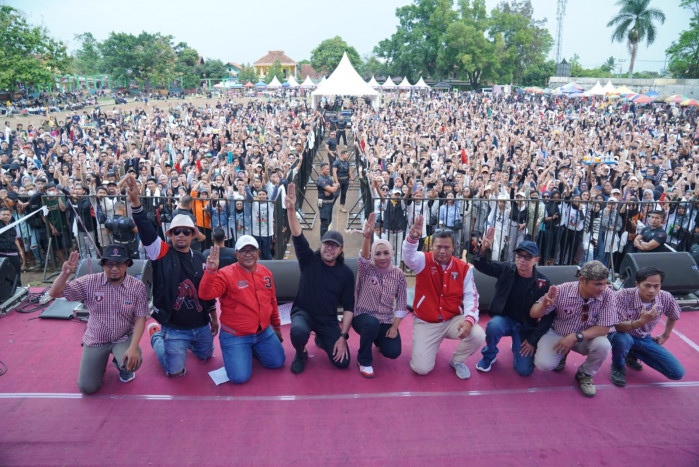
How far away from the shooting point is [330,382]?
14.1 ft

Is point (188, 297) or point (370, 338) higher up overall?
point (188, 297)

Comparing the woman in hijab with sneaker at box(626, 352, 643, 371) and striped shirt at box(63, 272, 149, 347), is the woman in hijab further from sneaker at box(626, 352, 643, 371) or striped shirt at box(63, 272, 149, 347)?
sneaker at box(626, 352, 643, 371)

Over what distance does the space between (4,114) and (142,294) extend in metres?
46.4

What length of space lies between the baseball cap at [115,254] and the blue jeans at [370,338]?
223 cm

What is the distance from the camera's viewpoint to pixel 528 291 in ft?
14.1

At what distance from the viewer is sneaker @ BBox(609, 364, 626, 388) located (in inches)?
169

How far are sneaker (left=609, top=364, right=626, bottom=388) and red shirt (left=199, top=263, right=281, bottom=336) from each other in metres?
3.48

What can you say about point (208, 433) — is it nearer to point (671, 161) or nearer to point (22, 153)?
point (22, 153)

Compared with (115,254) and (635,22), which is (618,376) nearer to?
(115,254)

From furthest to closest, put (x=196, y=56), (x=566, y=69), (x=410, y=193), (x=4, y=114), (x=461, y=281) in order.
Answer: (x=196, y=56)
(x=566, y=69)
(x=4, y=114)
(x=410, y=193)
(x=461, y=281)

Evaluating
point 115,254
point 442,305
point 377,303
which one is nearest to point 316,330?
point 377,303

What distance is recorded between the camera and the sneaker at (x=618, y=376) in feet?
14.1

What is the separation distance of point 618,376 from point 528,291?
1.23m

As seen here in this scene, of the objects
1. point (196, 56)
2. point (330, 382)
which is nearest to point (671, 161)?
point (330, 382)
